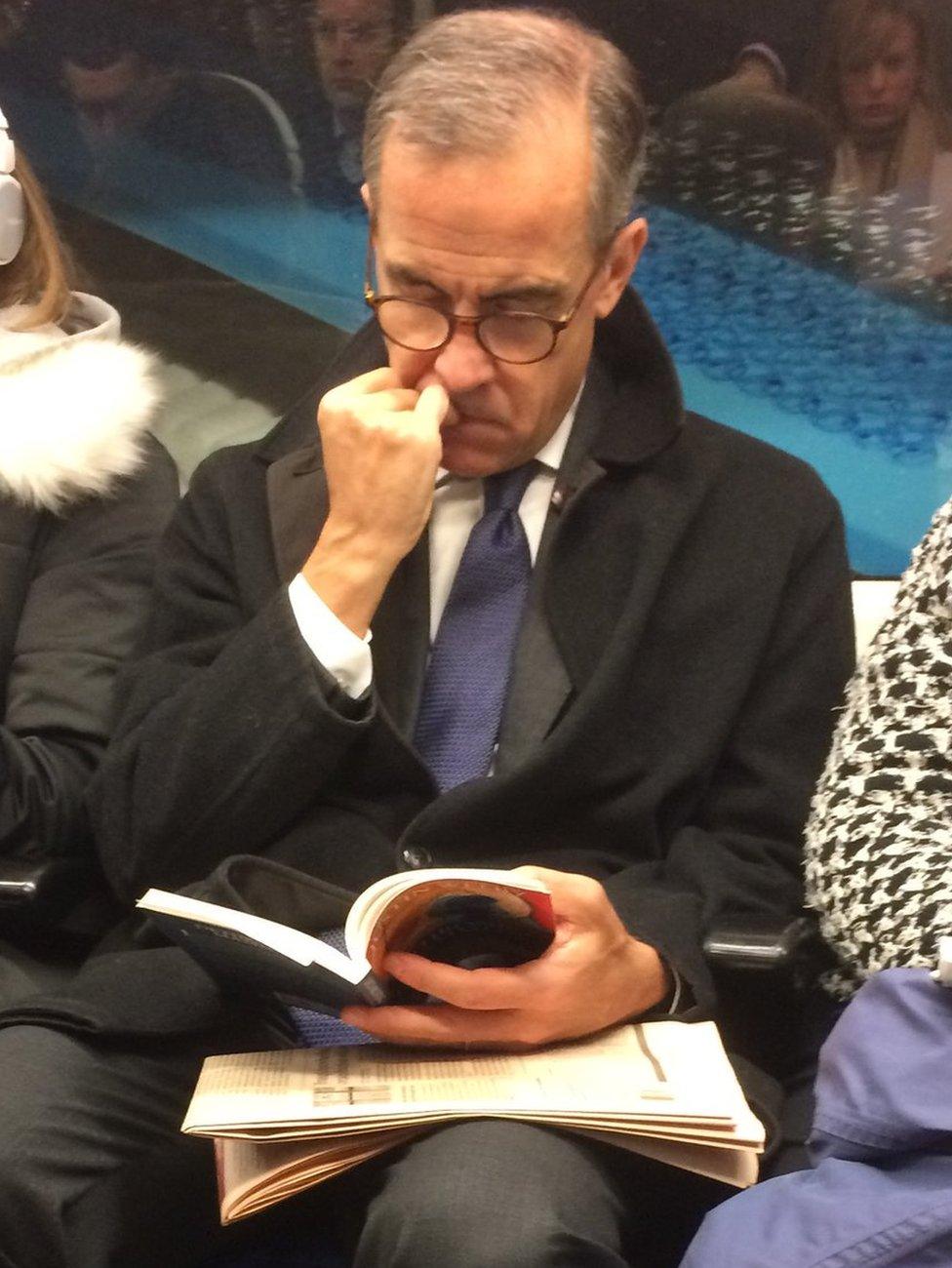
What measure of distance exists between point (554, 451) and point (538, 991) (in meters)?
0.74

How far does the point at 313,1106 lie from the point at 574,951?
0.97 feet

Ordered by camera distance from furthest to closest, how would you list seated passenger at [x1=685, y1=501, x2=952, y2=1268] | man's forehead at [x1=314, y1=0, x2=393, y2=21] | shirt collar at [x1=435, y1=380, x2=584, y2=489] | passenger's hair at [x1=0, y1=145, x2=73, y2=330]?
man's forehead at [x1=314, y1=0, x2=393, y2=21] < passenger's hair at [x1=0, y1=145, x2=73, y2=330] < shirt collar at [x1=435, y1=380, x2=584, y2=489] < seated passenger at [x1=685, y1=501, x2=952, y2=1268]

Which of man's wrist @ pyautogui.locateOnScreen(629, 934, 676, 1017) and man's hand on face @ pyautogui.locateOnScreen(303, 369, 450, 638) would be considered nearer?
man's wrist @ pyautogui.locateOnScreen(629, 934, 676, 1017)

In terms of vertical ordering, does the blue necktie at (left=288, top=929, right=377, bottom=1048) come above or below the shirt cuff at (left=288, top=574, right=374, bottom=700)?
below

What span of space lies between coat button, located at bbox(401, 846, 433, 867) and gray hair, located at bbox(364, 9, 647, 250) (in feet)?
2.42

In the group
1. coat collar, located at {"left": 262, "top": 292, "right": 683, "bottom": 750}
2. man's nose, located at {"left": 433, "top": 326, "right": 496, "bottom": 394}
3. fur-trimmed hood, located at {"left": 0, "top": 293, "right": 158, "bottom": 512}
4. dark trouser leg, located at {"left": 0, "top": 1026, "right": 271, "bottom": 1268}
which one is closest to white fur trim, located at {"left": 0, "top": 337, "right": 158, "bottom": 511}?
fur-trimmed hood, located at {"left": 0, "top": 293, "right": 158, "bottom": 512}

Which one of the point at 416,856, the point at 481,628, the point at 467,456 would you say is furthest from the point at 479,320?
the point at 416,856

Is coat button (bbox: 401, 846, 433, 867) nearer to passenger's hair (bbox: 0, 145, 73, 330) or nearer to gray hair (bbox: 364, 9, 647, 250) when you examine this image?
gray hair (bbox: 364, 9, 647, 250)

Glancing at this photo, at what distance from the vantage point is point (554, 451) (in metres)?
1.80

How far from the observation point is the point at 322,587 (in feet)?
5.21

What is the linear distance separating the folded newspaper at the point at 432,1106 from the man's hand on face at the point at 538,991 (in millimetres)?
31

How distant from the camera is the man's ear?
173cm

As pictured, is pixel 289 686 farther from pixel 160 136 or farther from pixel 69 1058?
pixel 160 136

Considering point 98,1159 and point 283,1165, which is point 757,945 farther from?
point 98,1159
